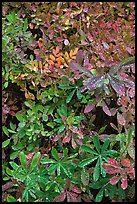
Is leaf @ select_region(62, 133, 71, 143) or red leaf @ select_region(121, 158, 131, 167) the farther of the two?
leaf @ select_region(62, 133, 71, 143)

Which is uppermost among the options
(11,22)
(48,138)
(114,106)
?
(11,22)

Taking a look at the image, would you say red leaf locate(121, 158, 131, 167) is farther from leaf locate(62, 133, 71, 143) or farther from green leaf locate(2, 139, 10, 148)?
green leaf locate(2, 139, 10, 148)

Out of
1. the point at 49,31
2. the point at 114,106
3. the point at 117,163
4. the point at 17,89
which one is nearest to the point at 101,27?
the point at 49,31

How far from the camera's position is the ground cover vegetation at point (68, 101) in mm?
1197

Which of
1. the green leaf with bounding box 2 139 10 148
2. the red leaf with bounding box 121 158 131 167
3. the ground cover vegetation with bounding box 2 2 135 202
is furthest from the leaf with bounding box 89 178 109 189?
the green leaf with bounding box 2 139 10 148

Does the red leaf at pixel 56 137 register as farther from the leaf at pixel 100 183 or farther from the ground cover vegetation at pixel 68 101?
the leaf at pixel 100 183

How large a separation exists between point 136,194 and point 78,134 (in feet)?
0.95

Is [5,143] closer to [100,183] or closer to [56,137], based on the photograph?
[56,137]

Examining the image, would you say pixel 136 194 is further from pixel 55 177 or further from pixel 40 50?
pixel 40 50

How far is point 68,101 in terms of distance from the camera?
1.30 metres

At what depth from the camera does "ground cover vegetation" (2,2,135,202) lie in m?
1.20

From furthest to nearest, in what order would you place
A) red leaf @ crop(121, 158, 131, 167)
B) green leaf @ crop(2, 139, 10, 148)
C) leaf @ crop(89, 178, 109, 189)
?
1. green leaf @ crop(2, 139, 10, 148)
2. leaf @ crop(89, 178, 109, 189)
3. red leaf @ crop(121, 158, 131, 167)

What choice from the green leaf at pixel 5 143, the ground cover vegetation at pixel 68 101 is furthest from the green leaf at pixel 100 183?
the green leaf at pixel 5 143

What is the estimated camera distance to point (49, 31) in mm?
1482
